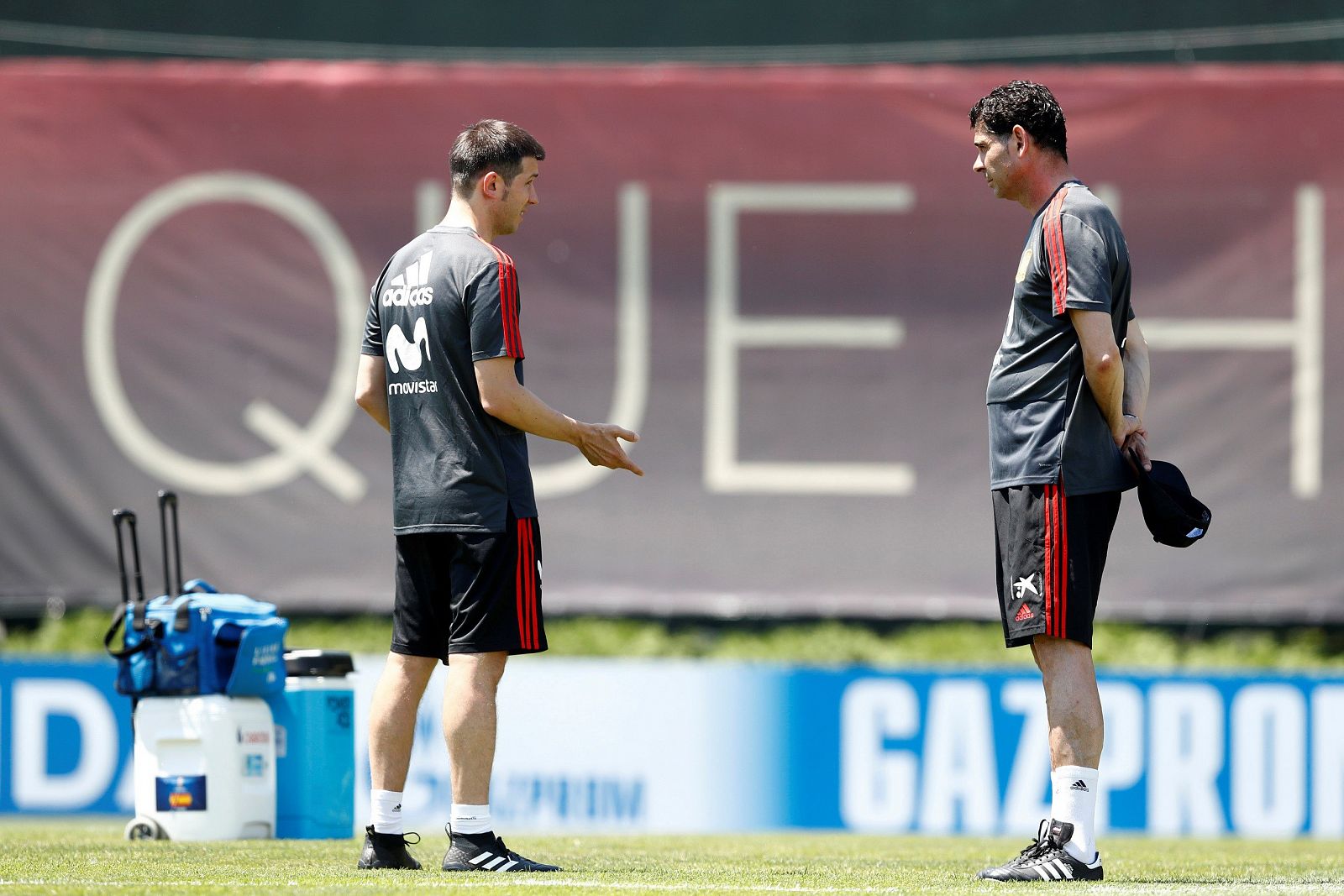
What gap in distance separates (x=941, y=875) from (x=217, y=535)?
5.46 m

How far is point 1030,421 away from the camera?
15.4 ft

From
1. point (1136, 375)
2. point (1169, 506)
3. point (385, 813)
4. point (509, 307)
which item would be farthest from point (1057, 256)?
point (385, 813)

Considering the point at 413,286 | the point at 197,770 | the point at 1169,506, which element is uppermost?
the point at 413,286

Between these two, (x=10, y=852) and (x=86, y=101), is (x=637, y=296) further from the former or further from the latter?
(x=10, y=852)

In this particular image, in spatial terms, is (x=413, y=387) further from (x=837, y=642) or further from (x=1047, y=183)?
(x=837, y=642)

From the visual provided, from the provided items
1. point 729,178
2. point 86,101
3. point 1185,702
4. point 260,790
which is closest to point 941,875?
point 260,790

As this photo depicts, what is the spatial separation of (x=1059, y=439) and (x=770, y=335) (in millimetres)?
4913

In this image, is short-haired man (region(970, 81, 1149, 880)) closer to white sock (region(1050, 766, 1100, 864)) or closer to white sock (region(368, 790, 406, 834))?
white sock (region(1050, 766, 1100, 864))

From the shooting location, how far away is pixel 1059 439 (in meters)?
4.64

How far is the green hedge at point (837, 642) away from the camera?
30.7 ft

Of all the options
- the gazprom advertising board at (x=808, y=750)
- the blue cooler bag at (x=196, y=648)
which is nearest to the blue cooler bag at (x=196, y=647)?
the blue cooler bag at (x=196, y=648)

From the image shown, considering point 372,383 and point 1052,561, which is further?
point 372,383

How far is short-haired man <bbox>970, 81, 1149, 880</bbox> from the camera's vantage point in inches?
180

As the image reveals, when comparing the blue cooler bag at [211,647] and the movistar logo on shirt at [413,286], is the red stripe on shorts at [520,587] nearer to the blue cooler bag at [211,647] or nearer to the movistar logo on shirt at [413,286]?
the movistar logo on shirt at [413,286]
